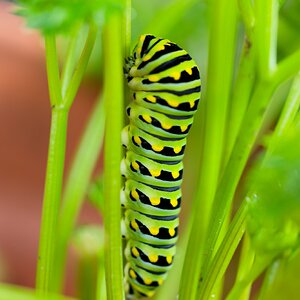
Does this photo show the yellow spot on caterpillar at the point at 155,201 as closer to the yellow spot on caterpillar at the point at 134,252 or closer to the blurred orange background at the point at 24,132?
the yellow spot on caterpillar at the point at 134,252

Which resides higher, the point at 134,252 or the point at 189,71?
the point at 189,71

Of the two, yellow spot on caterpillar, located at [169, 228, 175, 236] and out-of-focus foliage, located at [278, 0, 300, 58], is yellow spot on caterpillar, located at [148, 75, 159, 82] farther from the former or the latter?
out-of-focus foliage, located at [278, 0, 300, 58]

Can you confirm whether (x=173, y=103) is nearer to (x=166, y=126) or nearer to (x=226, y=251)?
(x=166, y=126)

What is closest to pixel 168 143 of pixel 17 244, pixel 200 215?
pixel 200 215

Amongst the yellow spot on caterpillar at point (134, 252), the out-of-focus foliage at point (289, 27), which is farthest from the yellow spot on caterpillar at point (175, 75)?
the out-of-focus foliage at point (289, 27)

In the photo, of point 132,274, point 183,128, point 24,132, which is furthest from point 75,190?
point 24,132

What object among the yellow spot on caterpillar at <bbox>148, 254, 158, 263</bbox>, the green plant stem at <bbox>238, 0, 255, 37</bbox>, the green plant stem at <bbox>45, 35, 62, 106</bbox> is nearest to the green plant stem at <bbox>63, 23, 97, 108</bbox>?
the green plant stem at <bbox>45, 35, 62, 106</bbox>

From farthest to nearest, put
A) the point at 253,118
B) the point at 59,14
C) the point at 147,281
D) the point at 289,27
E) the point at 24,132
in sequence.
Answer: the point at 24,132
the point at 289,27
the point at 147,281
the point at 253,118
the point at 59,14
